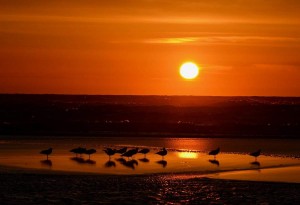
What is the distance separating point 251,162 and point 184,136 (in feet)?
66.4

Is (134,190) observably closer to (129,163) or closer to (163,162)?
(129,163)

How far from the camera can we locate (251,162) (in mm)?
29359

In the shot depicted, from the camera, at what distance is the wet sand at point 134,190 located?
18.3 meters

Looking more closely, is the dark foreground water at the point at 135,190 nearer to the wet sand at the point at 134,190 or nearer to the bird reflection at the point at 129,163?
the wet sand at the point at 134,190

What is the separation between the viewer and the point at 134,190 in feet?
65.7

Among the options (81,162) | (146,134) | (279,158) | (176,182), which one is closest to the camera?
(176,182)

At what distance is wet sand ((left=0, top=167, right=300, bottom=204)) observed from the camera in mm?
18266

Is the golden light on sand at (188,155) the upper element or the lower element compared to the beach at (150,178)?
upper

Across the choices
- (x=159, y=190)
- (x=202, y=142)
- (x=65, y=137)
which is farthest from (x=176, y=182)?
(x=65, y=137)

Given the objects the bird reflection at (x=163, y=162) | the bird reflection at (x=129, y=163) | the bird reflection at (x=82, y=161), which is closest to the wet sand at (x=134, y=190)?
the bird reflection at (x=129, y=163)

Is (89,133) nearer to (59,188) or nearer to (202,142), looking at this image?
(202,142)

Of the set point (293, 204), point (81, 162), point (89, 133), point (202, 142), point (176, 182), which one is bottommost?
point (293, 204)

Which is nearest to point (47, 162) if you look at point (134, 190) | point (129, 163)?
point (129, 163)

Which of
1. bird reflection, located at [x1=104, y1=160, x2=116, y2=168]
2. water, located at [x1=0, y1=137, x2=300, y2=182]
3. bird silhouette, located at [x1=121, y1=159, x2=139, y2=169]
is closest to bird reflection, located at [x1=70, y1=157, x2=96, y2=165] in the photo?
water, located at [x1=0, y1=137, x2=300, y2=182]
